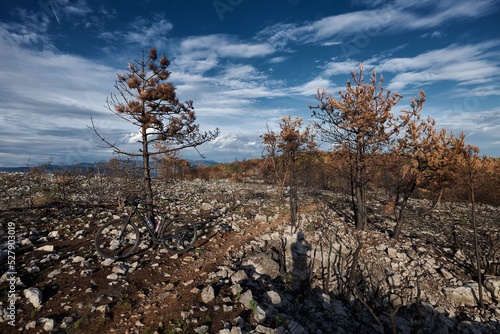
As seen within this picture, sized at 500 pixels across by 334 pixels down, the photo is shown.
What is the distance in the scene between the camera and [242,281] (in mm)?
7672

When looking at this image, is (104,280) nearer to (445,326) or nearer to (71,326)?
(71,326)

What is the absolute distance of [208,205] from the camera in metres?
16.0

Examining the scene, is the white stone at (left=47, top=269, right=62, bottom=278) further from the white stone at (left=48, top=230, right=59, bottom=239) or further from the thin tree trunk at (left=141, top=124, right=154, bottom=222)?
the white stone at (left=48, top=230, right=59, bottom=239)

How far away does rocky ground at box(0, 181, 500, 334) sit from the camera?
18.8 feet

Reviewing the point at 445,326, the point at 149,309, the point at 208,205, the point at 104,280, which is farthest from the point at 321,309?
the point at 208,205

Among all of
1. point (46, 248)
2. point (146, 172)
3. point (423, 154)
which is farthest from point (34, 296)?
point (423, 154)

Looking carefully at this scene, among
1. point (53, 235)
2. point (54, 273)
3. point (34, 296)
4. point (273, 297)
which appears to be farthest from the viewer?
point (53, 235)

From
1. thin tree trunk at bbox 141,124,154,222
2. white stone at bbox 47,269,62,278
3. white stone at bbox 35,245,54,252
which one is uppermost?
thin tree trunk at bbox 141,124,154,222

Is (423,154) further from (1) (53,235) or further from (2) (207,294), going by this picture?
(1) (53,235)

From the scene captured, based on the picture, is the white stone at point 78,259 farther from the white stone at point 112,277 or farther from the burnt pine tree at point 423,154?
the burnt pine tree at point 423,154

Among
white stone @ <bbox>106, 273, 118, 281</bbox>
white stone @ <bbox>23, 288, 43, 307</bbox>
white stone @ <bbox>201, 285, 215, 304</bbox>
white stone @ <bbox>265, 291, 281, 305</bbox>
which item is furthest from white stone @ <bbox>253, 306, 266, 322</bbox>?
white stone @ <bbox>23, 288, 43, 307</bbox>

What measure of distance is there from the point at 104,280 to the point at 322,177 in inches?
1281

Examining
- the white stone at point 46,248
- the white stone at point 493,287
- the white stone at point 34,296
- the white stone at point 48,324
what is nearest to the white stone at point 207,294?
the white stone at point 48,324

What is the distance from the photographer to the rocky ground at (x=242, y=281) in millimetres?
5730
